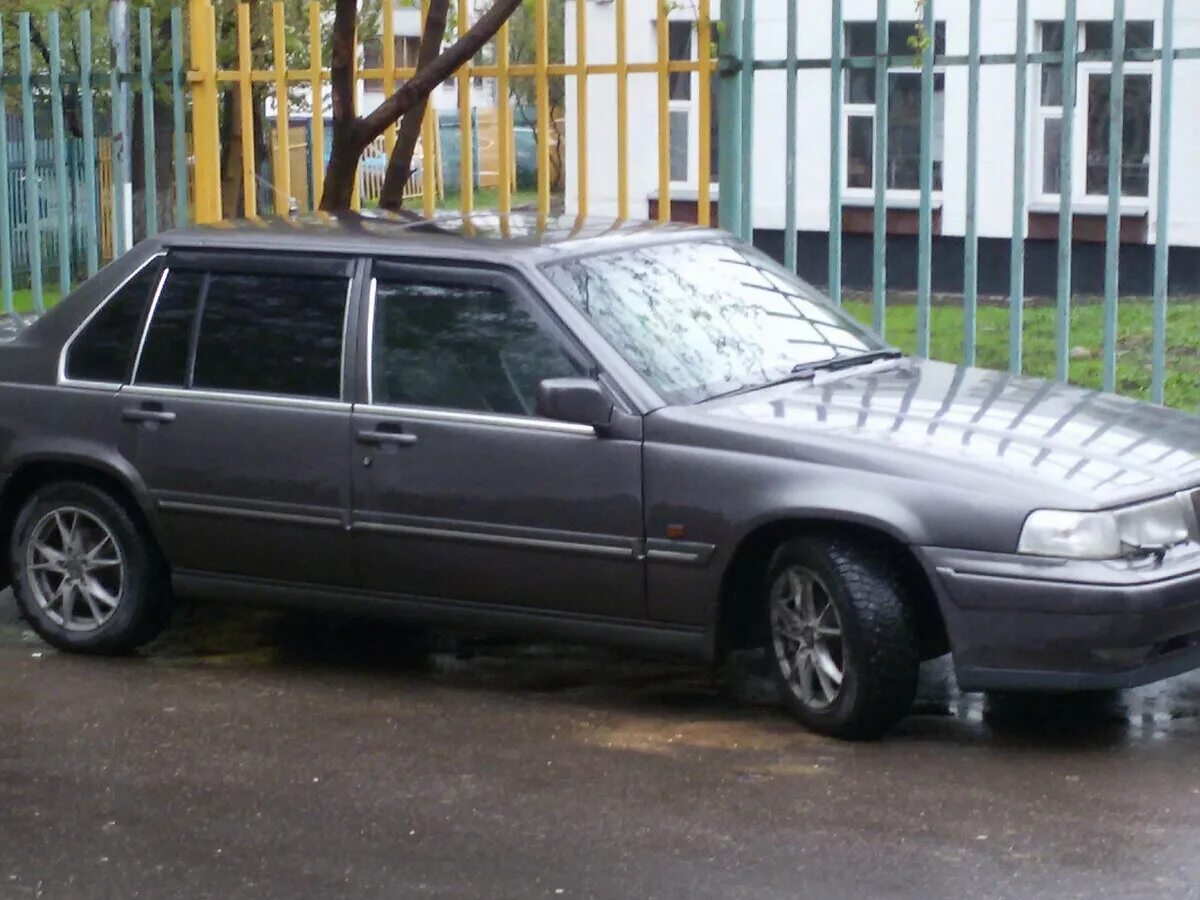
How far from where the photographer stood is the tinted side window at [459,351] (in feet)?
22.9

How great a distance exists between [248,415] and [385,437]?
0.59 m

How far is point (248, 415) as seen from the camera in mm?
7426

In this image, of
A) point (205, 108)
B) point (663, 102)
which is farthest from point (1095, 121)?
point (205, 108)

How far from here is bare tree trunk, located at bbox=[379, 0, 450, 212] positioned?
33.3 feet

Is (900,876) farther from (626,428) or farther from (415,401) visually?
(415,401)

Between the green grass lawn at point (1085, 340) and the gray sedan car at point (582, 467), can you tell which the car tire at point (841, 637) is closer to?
the gray sedan car at point (582, 467)

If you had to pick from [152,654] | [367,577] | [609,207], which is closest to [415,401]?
[367,577]

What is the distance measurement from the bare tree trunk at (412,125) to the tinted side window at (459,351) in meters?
2.72

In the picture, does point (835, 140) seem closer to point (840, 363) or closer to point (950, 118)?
point (840, 363)

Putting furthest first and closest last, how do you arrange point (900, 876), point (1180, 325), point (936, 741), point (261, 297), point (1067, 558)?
point (1180, 325) < point (261, 297) < point (936, 741) < point (1067, 558) < point (900, 876)

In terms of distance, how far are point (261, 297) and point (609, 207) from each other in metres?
15.3

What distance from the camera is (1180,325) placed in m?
16.3

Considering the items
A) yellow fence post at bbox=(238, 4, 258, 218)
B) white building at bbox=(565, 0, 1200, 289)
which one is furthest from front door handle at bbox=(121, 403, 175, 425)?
white building at bbox=(565, 0, 1200, 289)

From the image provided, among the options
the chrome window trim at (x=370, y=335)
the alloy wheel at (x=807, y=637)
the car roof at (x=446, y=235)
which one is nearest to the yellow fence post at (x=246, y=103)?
the car roof at (x=446, y=235)
